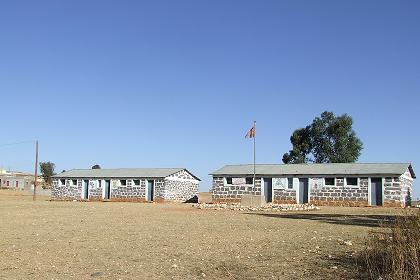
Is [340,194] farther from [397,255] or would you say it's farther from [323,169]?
[397,255]

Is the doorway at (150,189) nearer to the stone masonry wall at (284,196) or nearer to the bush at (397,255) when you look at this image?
the stone masonry wall at (284,196)

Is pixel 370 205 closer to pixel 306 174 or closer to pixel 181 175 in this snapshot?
pixel 306 174

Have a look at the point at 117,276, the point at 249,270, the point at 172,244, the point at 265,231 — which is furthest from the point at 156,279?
the point at 265,231

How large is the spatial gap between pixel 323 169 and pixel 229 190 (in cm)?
883

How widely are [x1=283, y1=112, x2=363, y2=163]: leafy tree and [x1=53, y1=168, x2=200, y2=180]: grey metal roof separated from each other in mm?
23238

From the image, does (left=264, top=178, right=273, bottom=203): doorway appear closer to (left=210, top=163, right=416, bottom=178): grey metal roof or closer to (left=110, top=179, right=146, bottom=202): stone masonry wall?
(left=210, top=163, right=416, bottom=178): grey metal roof

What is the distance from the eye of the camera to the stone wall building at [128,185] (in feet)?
161

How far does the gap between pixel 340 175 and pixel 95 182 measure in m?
26.7

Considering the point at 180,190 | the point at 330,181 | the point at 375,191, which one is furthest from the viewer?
the point at 180,190

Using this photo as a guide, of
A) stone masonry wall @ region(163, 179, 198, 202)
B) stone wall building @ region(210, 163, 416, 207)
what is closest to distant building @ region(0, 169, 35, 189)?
stone masonry wall @ region(163, 179, 198, 202)

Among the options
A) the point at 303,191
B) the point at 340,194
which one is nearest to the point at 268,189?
the point at 303,191

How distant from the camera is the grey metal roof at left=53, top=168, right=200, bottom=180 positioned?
164 ft

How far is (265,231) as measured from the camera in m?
15.9

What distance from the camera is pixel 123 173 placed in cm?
5244
